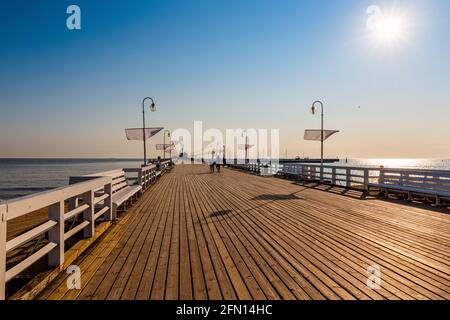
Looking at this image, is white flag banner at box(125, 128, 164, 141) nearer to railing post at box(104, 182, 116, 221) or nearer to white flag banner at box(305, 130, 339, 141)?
white flag banner at box(305, 130, 339, 141)

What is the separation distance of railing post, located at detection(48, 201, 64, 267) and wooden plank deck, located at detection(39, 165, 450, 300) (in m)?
0.24

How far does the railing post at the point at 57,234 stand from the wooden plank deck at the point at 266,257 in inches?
9.4

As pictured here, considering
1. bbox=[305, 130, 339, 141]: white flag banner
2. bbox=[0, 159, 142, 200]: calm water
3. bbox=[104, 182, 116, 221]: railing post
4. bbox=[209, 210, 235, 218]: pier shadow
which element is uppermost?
bbox=[305, 130, 339, 141]: white flag banner

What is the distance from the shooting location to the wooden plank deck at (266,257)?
308cm

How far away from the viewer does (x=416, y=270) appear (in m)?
3.62

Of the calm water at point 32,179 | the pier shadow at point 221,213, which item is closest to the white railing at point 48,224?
the pier shadow at point 221,213

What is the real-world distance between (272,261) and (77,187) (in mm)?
2861

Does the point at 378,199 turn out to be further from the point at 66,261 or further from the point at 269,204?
the point at 66,261

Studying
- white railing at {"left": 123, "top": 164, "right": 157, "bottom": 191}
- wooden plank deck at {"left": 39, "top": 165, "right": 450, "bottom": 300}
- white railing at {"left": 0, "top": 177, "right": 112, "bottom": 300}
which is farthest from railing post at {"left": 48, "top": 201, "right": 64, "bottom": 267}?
white railing at {"left": 123, "top": 164, "right": 157, "bottom": 191}

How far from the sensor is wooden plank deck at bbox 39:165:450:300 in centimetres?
308

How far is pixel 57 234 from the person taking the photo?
3494 mm

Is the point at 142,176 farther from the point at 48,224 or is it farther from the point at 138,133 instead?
the point at 48,224

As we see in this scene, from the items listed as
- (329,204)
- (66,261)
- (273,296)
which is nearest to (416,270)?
(273,296)

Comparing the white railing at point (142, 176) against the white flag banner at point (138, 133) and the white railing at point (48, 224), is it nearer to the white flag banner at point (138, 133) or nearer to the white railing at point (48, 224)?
the white flag banner at point (138, 133)
